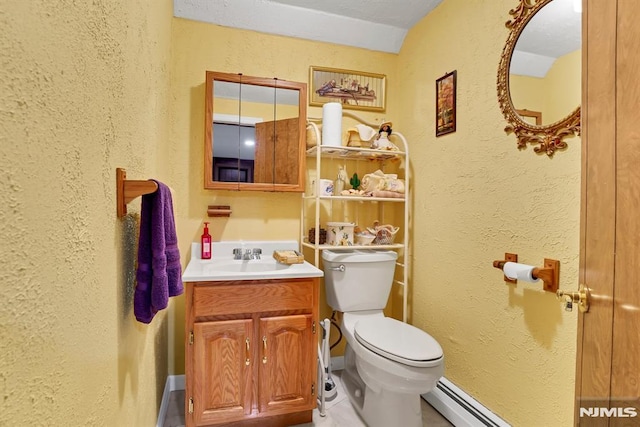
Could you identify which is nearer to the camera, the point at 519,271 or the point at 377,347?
the point at 519,271

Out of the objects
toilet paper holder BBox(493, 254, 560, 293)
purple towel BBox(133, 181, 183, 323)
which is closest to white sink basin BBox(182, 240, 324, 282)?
purple towel BBox(133, 181, 183, 323)

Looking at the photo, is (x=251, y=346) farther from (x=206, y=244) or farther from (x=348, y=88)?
(x=348, y=88)

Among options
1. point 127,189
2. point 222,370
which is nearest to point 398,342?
point 222,370

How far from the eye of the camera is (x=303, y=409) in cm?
156

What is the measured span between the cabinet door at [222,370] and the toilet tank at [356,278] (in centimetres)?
59

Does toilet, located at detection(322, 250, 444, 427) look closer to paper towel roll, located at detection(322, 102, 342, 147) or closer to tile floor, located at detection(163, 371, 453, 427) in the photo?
tile floor, located at detection(163, 371, 453, 427)

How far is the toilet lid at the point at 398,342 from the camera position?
135 cm

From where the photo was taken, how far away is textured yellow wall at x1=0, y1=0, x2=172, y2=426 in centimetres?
41

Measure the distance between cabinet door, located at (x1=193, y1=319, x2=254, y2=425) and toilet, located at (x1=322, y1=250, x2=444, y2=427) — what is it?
578 mm

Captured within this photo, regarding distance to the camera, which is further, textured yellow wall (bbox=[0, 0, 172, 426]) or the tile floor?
the tile floor

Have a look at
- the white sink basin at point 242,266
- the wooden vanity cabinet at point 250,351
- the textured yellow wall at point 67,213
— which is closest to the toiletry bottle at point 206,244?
the white sink basin at point 242,266

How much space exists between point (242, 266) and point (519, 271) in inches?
54.8

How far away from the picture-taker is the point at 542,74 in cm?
127

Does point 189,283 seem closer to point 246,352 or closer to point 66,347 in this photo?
point 246,352
